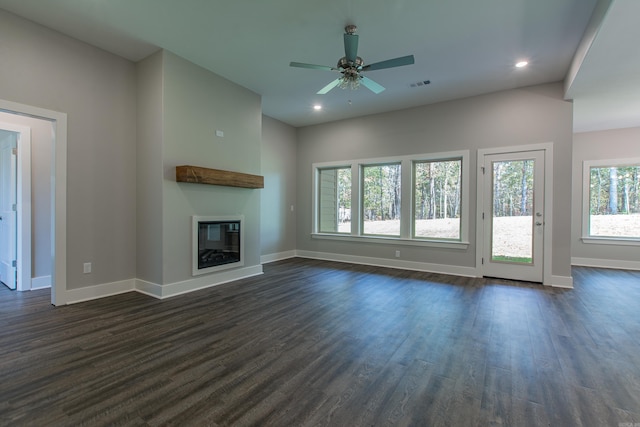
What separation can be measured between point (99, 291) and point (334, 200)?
466 cm

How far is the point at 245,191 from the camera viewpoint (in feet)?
16.0

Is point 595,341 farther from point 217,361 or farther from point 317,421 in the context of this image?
point 217,361

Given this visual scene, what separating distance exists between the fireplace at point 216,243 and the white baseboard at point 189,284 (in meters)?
0.11

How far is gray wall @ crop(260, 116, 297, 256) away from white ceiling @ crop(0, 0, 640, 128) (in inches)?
76.0

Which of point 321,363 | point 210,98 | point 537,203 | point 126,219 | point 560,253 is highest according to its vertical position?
point 210,98

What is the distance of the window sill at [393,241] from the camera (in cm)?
521

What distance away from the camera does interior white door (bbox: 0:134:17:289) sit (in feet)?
13.2

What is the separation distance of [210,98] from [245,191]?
1.51 m

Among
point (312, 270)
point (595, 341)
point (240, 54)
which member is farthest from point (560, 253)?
point (240, 54)

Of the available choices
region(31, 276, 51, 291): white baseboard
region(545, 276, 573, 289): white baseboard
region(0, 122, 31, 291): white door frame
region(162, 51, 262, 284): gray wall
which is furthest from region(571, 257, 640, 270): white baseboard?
region(0, 122, 31, 291): white door frame

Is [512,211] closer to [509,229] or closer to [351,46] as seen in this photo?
[509,229]

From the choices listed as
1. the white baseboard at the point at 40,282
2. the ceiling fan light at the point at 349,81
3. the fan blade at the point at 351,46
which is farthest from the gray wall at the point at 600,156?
the white baseboard at the point at 40,282

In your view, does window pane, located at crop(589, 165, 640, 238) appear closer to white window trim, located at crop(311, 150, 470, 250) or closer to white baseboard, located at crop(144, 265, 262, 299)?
white window trim, located at crop(311, 150, 470, 250)

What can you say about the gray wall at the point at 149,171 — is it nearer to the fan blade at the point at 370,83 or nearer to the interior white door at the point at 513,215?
the fan blade at the point at 370,83
